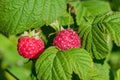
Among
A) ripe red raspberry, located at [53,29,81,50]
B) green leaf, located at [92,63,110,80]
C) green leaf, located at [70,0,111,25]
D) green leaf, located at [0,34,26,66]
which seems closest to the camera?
ripe red raspberry, located at [53,29,81,50]

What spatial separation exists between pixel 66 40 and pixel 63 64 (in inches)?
6.4

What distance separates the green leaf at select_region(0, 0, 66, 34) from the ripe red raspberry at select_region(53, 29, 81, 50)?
0.13 m

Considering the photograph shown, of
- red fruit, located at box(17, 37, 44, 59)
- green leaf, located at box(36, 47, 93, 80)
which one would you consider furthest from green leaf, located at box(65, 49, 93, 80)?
red fruit, located at box(17, 37, 44, 59)

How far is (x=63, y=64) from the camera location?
1.93m

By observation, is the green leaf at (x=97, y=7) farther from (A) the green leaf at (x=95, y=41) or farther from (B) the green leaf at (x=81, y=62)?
(B) the green leaf at (x=81, y=62)

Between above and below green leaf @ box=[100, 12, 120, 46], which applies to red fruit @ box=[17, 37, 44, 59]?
below

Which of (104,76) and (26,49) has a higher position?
(26,49)

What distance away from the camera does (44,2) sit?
1.95 m

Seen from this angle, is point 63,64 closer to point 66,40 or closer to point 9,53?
point 66,40

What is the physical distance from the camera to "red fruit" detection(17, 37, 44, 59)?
206 centimetres

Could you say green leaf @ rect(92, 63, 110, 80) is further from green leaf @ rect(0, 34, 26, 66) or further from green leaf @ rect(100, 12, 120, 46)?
green leaf @ rect(0, 34, 26, 66)

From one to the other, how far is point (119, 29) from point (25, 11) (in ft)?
1.77

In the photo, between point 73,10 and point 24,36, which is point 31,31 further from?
point 73,10

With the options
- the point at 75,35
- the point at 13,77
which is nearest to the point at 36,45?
the point at 75,35
